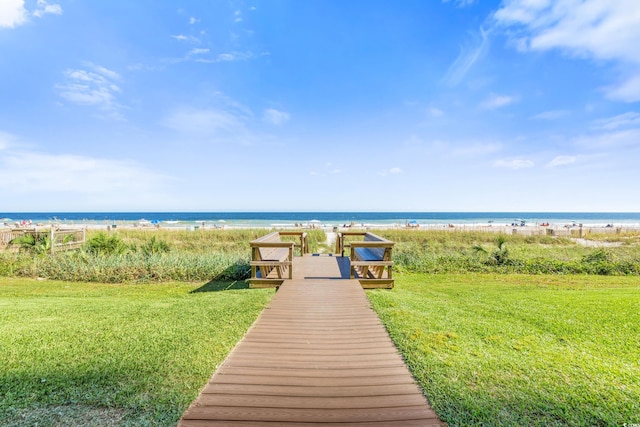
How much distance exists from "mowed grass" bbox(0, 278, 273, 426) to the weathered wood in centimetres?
26

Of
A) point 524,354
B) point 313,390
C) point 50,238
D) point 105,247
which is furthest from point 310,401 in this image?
point 50,238

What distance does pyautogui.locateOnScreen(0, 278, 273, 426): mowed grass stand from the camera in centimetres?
241

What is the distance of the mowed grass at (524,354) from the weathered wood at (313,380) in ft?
0.86

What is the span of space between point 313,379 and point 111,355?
2380 millimetres

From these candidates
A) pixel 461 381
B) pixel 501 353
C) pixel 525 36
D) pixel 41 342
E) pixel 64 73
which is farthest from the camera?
pixel 64 73

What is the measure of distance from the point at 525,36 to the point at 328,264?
34.7 feet

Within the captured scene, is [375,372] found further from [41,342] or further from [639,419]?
[41,342]

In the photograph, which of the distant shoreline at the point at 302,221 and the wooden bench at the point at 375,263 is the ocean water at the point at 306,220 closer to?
the distant shoreline at the point at 302,221

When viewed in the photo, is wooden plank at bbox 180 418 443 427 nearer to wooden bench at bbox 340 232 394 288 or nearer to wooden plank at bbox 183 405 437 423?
wooden plank at bbox 183 405 437 423

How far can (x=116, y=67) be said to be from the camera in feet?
41.6

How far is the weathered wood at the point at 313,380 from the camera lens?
2260 millimetres

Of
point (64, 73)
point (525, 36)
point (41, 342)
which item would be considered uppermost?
point (525, 36)

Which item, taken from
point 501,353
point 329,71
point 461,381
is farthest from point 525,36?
point 461,381

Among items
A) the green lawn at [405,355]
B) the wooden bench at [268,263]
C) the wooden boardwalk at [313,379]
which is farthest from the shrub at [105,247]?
the wooden boardwalk at [313,379]
